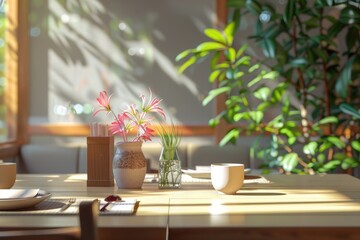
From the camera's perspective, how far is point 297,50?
497 centimetres

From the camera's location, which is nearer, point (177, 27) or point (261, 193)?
point (261, 193)

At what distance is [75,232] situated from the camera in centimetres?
124

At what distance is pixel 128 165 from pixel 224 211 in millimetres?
679

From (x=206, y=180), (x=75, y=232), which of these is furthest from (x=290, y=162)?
(x=75, y=232)

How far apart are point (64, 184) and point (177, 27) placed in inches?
119

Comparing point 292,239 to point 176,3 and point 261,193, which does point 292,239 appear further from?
point 176,3

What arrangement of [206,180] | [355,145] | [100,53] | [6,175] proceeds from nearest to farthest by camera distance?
[6,175]
[206,180]
[355,145]
[100,53]

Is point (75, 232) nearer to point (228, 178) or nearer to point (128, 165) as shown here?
point (228, 178)

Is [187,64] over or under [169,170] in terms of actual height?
over

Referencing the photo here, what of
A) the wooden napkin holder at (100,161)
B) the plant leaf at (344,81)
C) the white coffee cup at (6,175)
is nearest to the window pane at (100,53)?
the plant leaf at (344,81)

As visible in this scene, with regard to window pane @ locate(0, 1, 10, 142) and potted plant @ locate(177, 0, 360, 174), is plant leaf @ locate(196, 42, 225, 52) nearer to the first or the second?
potted plant @ locate(177, 0, 360, 174)

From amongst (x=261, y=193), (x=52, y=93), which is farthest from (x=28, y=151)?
(x=261, y=193)

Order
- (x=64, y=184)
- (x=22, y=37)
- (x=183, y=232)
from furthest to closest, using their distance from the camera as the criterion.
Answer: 1. (x=22, y=37)
2. (x=64, y=184)
3. (x=183, y=232)

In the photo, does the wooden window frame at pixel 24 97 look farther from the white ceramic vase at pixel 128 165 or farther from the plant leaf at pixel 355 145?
the white ceramic vase at pixel 128 165
